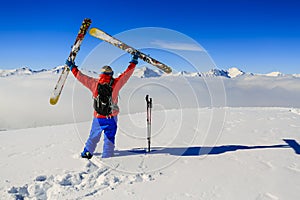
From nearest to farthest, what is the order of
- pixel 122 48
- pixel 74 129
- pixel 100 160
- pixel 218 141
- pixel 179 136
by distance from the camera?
pixel 100 160
pixel 122 48
pixel 218 141
pixel 179 136
pixel 74 129

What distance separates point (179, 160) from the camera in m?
6.51

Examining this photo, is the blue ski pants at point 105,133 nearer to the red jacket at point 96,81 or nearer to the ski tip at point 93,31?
the red jacket at point 96,81

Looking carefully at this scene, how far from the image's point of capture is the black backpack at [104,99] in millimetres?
6414

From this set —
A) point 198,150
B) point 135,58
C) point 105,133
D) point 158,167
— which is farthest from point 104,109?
point 198,150

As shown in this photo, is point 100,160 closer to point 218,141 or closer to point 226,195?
point 226,195

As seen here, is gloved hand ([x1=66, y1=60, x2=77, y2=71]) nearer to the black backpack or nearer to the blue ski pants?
the black backpack

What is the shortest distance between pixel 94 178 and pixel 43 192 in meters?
1.00

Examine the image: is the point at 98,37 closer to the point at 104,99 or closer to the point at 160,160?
the point at 104,99

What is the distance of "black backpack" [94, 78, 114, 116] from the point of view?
6.41m

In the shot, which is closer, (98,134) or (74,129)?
(98,134)

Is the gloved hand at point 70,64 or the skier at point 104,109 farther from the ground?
the gloved hand at point 70,64

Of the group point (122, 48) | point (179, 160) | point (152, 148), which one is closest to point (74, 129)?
point (152, 148)

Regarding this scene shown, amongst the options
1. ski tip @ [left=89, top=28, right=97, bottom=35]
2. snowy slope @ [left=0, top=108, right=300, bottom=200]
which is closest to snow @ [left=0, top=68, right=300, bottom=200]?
snowy slope @ [left=0, top=108, right=300, bottom=200]

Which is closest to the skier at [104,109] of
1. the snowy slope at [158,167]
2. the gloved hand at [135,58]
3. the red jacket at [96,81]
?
the red jacket at [96,81]
